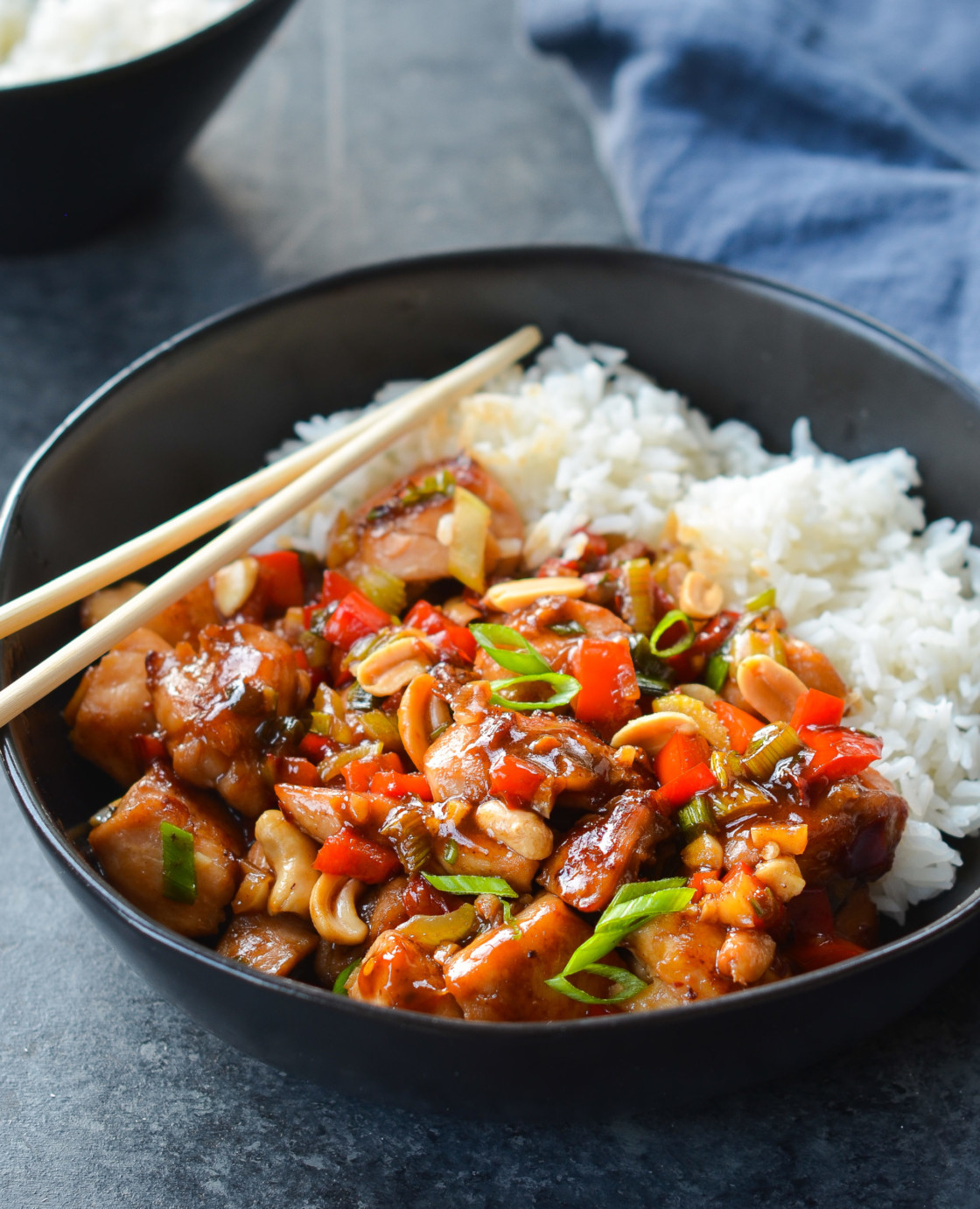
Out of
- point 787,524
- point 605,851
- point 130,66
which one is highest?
point 130,66

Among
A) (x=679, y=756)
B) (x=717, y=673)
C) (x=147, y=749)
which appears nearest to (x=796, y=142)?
(x=717, y=673)

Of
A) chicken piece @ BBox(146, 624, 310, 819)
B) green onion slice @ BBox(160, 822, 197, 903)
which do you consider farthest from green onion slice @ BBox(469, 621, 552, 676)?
green onion slice @ BBox(160, 822, 197, 903)

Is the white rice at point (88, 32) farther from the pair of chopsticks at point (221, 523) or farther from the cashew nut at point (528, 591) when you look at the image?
the cashew nut at point (528, 591)

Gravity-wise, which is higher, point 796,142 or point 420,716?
point 796,142

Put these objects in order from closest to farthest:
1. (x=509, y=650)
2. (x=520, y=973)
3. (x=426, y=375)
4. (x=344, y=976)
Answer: (x=520, y=973) < (x=344, y=976) < (x=509, y=650) < (x=426, y=375)

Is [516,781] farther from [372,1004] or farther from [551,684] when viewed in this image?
[372,1004]

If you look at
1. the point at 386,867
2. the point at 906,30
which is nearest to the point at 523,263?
the point at 386,867

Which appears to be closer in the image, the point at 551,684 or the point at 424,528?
the point at 551,684

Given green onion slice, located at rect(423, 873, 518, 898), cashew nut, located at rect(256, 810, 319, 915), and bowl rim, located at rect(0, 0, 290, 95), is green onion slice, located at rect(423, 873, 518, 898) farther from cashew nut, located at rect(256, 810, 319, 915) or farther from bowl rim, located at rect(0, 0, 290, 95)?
bowl rim, located at rect(0, 0, 290, 95)
